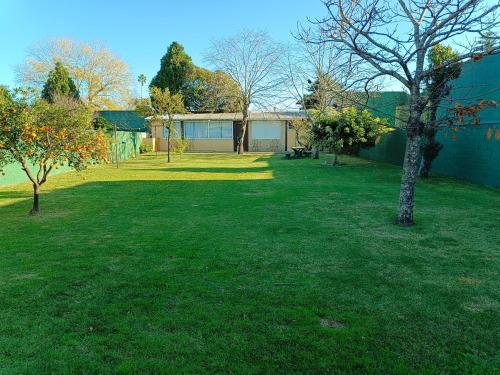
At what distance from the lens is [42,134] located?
263 inches

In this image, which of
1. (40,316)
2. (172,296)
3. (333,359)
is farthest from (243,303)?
(40,316)

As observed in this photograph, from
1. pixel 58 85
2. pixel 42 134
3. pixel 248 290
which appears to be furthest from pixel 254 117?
pixel 248 290

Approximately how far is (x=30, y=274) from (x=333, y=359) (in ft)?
10.6

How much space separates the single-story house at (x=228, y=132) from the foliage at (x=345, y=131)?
1432 centimetres

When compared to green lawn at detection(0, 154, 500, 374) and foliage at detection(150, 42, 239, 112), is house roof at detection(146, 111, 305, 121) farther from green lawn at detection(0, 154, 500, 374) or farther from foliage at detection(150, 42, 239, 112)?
green lawn at detection(0, 154, 500, 374)

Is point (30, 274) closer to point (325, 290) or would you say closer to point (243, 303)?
point (243, 303)

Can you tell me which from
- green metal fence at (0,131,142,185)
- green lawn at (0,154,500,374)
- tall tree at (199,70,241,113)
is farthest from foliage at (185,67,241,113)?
green lawn at (0,154,500,374)

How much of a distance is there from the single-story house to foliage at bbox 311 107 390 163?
14322mm

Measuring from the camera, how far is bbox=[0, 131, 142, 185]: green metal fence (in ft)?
36.9

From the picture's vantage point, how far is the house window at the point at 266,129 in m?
31.8

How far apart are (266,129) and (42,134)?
26.1 metres

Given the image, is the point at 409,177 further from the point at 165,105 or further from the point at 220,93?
the point at 220,93

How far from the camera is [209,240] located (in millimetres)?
5531

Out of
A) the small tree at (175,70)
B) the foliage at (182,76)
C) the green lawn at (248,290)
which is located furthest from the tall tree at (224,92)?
the green lawn at (248,290)
